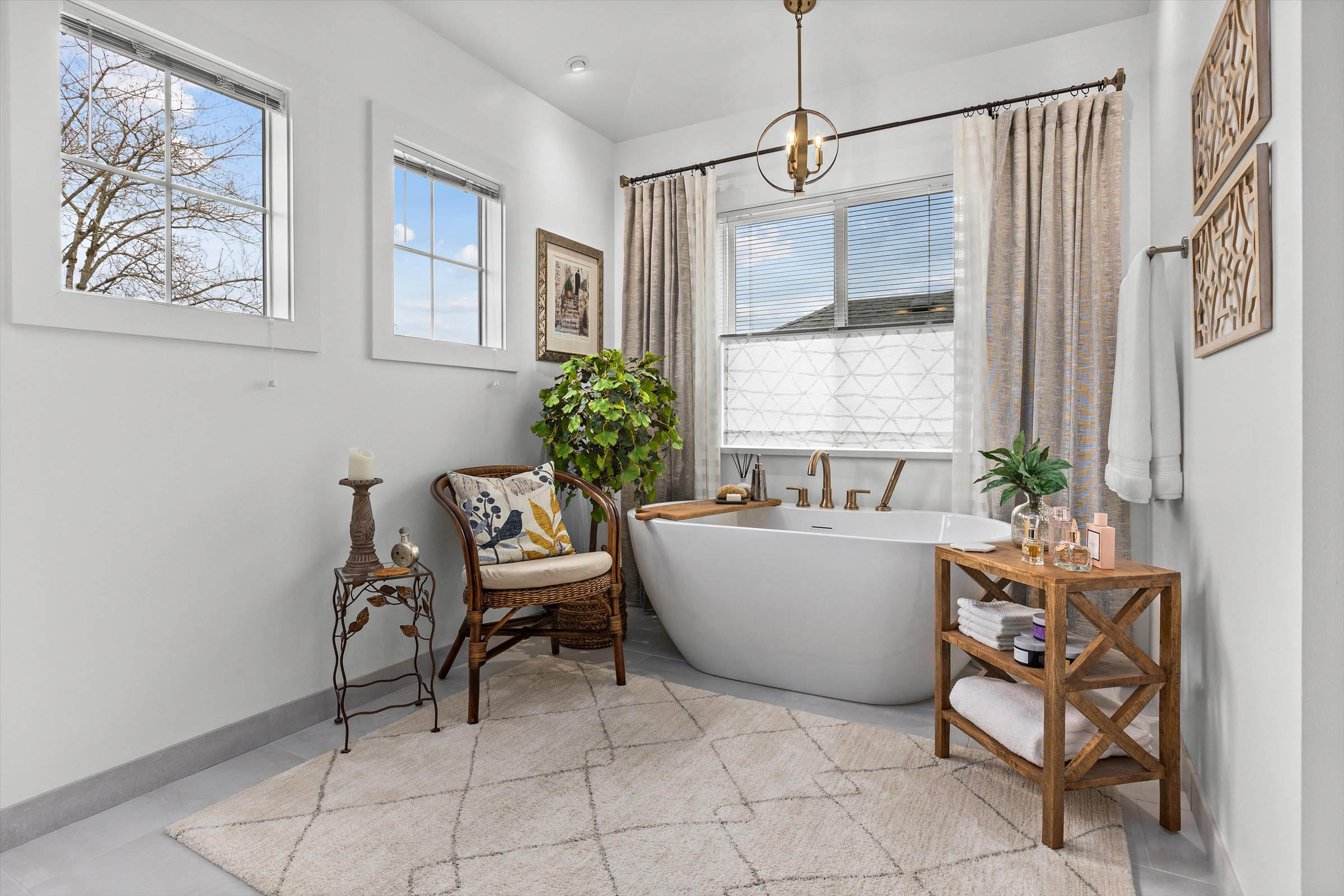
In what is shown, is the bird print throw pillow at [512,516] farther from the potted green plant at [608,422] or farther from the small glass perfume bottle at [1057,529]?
the small glass perfume bottle at [1057,529]

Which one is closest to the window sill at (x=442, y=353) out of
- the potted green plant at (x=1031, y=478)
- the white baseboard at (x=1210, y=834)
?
the potted green plant at (x=1031, y=478)

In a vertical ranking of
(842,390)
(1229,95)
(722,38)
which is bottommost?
(842,390)

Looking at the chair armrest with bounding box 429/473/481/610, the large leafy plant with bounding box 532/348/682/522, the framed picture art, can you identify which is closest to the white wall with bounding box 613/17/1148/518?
the large leafy plant with bounding box 532/348/682/522

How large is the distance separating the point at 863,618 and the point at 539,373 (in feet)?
6.73

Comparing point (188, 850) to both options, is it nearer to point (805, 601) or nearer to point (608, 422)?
point (805, 601)

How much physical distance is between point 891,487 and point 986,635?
1362 mm

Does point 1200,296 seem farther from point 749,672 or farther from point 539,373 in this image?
point 539,373

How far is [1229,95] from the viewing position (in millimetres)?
1564

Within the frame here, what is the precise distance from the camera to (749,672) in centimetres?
292

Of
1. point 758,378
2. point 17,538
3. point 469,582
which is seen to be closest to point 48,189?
point 17,538

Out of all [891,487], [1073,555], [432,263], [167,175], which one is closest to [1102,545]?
[1073,555]

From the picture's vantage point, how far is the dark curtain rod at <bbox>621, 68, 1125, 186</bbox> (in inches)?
117

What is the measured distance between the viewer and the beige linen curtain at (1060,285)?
9.61 feet

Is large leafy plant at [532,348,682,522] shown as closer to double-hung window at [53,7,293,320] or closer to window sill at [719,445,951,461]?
window sill at [719,445,951,461]
